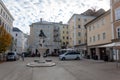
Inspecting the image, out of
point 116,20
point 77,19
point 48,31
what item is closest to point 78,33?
point 77,19

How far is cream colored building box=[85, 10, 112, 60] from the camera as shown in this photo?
99.9ft

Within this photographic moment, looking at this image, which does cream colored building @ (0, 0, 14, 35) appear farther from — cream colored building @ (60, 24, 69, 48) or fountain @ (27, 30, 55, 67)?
cream colored building @ (60, 24, 69, 48)

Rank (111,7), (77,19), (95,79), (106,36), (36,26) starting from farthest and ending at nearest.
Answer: (36,26) < (77,19) < (106,36) < (111,7) < (95,79)

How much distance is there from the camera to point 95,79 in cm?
1075

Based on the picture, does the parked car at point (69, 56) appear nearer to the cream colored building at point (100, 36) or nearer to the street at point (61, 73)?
the cream colored building at point (100, 36)

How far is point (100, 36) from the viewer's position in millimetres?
34719

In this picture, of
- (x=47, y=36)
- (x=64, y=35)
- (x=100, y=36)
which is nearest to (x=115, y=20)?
(x=100, y=36)

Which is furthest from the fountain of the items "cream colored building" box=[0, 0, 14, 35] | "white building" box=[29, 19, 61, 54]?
"white building" box=[29, 19, 61, 54]

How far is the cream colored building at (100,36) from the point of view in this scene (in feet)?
99.9

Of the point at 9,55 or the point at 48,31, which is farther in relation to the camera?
the point at 48,31

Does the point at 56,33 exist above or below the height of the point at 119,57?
above

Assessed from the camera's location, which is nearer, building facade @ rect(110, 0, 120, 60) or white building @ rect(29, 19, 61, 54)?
building facade @ rect(110, 0, 120, 60)

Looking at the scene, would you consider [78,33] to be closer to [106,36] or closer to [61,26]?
[61,26]

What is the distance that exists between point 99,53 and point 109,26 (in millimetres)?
7807
